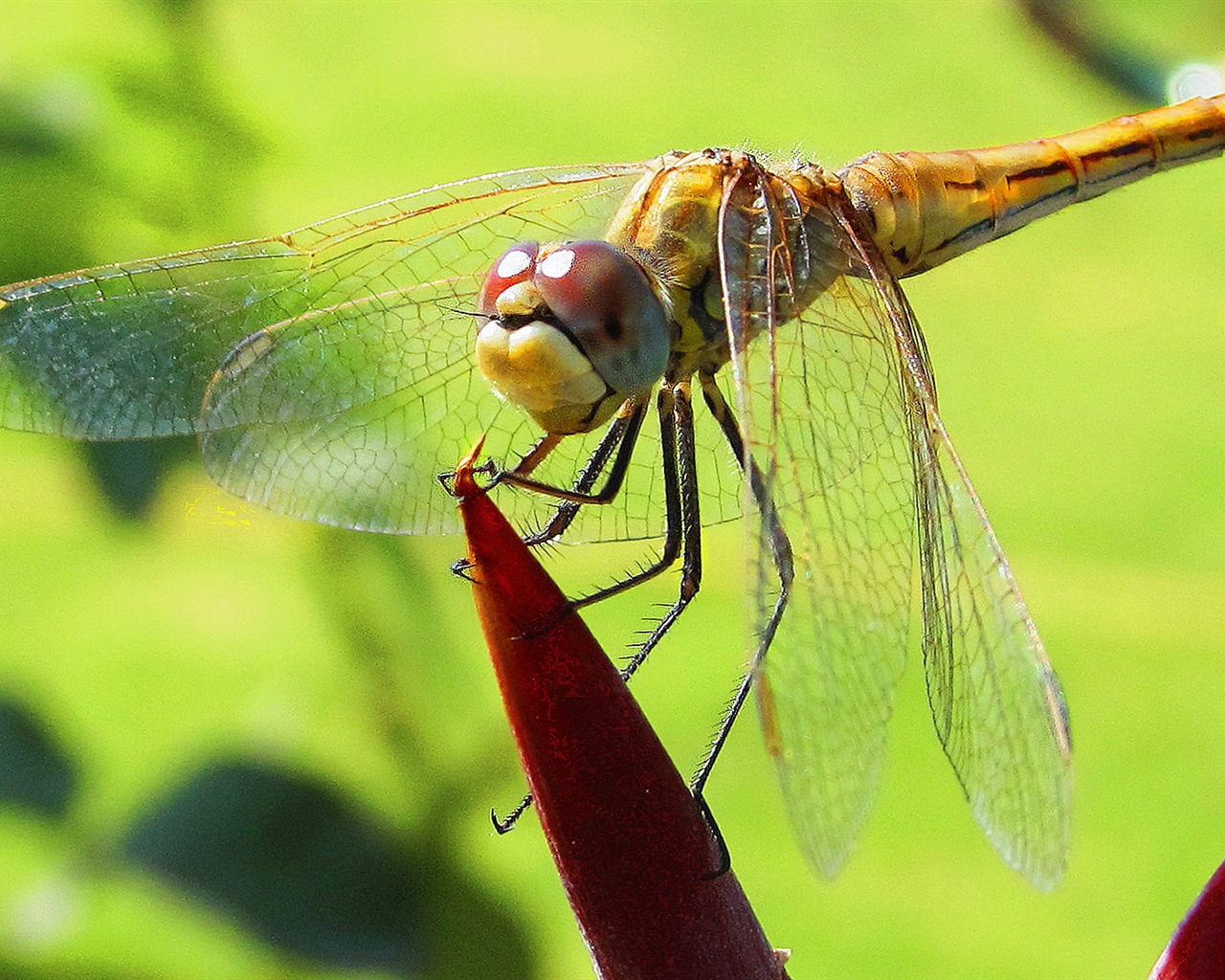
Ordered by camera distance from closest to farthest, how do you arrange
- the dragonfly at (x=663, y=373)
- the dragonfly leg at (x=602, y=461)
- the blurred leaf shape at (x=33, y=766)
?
1. the dragonfly at (x=663, y=373)
2. the dragonfly leg at (x=602, y=461)
3. the blurred leaf shape at (x=33, y=766)

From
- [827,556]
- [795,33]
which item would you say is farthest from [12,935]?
[795,33]

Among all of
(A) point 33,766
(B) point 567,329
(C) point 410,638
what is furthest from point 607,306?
(A) point 33,766

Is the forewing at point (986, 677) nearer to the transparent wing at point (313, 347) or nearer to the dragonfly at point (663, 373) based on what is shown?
the dragonfly at point (663, 373)

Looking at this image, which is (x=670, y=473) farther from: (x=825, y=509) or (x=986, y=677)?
(x=986, y=677)

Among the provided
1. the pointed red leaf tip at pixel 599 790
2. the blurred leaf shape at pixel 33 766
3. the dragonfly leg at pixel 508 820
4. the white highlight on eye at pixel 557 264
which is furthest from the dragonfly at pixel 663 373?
the blurred leaf shape at pixel 33 766

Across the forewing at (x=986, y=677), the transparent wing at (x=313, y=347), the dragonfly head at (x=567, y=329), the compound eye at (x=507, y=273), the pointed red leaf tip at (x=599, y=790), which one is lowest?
the pointed red leaf tip at (x=599, y=790)

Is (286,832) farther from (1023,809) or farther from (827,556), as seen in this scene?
(1023,809)
